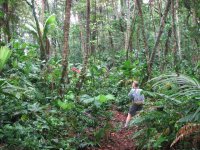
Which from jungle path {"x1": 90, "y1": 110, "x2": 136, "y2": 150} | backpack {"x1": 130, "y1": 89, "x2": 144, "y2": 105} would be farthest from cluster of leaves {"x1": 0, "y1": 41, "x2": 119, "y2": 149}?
backpack {"x1": 130, "y1": 89, "x2": 144, "y2": 105}

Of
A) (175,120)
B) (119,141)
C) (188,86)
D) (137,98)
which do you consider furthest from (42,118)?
(188,86)

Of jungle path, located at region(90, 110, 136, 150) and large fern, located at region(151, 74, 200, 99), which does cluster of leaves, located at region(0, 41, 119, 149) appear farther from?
large fern, located at region(151, 74, 200, 99)

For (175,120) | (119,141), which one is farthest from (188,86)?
(119,141)

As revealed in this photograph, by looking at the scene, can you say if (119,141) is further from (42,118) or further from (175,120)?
(42,118)

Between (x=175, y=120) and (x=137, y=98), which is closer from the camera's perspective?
(x=175, y=120)

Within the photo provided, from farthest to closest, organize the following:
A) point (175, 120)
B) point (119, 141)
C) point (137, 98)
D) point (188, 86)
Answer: point (137, 98) → point (119, 141) → point (175, 120) → point (188, 86)

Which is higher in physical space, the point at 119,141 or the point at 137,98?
the point at 137,98

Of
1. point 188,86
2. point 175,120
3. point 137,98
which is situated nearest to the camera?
point 188,86

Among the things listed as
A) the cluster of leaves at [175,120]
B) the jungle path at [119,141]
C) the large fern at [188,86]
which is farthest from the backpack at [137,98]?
the large fern at [188,86]

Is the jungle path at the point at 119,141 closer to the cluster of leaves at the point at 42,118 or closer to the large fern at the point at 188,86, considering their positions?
the cluster of leaves at the point at 42,118

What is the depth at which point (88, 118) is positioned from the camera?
8.28 m

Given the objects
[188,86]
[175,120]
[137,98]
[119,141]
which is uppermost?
[188,86]

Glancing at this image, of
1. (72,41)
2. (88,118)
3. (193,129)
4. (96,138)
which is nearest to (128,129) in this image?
(88,118)

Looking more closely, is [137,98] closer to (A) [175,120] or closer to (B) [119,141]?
(B) [119,141]
